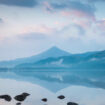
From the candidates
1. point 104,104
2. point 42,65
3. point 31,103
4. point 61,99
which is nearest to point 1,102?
point 31,103

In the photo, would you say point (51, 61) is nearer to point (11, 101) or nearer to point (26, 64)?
point (26, 64)

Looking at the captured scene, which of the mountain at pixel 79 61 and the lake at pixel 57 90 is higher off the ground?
the mountain at pixel 79 61

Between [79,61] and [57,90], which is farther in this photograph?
[79,61]

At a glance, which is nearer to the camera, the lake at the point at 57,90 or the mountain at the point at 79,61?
the lake at the point at 57,90

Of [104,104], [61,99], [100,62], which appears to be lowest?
[104,104]

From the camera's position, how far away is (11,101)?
6.25 meters

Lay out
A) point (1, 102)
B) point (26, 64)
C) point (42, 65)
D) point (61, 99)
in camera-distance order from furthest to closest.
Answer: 1. point (26, 64)
2. point (42, 65)
3. point (61, 99)
4. point (1, 102)

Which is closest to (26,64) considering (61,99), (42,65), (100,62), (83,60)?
(42,65)

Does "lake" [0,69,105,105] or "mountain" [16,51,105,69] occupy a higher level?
"mountain" [16,51,105,69]

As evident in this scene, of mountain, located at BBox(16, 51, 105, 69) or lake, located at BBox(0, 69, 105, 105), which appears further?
mountain, located at BBox(16, 51, 105, 69)

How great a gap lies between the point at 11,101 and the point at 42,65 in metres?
74.4

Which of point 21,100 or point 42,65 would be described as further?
point 42,65

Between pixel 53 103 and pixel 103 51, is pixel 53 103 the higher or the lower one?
the lower one

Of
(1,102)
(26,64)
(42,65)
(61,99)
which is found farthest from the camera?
(26,64)
